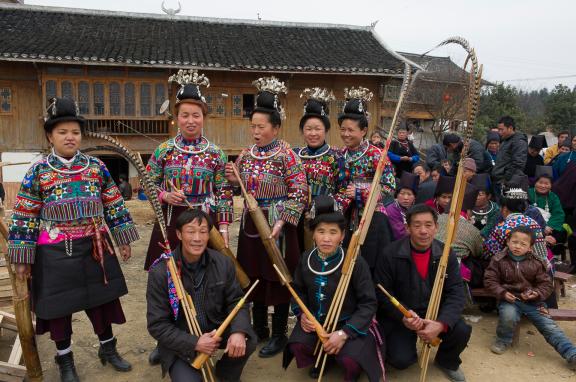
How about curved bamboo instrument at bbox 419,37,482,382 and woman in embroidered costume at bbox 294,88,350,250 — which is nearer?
curved bamboo instrument at bbox 419,37,482,382

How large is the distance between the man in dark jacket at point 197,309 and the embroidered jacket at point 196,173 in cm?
51

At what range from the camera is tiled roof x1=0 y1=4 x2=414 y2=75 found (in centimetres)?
1217

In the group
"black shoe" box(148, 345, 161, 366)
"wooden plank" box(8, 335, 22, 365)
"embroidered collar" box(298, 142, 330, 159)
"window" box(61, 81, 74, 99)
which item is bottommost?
"black shoe" box(148, 345, 161, 366)

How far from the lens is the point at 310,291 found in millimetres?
3322

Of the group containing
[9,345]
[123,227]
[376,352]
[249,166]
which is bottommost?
[9,345]

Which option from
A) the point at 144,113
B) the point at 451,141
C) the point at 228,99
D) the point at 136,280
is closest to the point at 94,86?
the point at 144,113

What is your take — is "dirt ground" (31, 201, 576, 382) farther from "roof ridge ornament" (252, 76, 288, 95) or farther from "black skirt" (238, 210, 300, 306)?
"roof ridge ornament" (252, 76, 288, 95)

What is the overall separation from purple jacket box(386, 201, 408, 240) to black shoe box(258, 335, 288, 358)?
1.45 meters

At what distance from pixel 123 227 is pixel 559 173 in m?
6.73

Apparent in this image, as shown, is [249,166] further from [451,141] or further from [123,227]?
[451,141]

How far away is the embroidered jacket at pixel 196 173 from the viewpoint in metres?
3.52

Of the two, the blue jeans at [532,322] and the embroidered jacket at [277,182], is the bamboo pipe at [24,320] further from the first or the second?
the blue jeans at [532,322]

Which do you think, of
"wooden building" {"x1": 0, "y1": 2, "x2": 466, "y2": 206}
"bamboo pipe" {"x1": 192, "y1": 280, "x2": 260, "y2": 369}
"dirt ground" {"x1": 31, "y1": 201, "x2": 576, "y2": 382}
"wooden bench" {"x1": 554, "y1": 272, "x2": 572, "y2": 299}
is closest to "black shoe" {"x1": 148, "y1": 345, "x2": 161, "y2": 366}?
"dirt ground" {"x1": 31, "y1": 201, "x2": 576, "y2": 382}

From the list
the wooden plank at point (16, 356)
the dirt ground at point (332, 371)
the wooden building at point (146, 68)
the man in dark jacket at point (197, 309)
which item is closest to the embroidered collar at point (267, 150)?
the man in dark jacket at point (197, 309)
